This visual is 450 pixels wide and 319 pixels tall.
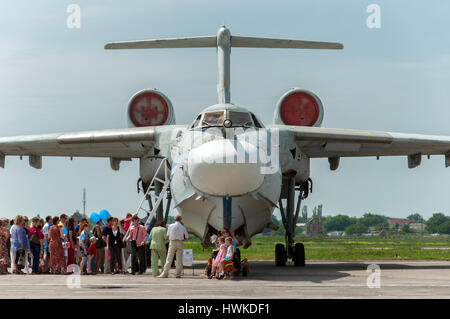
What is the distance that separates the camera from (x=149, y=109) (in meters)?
21.2

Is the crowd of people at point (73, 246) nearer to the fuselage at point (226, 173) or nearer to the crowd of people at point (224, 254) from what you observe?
the fuselage at point (226, 173)

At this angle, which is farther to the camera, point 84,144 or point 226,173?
point 84,144

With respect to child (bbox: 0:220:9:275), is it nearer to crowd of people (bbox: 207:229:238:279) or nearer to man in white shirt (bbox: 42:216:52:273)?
man in white shirt (bbox: 42:216:52:273)

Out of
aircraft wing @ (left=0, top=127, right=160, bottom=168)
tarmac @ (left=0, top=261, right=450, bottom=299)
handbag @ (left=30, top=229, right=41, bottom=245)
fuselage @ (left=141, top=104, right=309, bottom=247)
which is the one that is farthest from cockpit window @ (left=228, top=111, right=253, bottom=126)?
handbag @ (left=30, top=229, right=41, bottom=245)

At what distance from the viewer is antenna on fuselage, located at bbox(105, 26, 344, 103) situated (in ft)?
69.4

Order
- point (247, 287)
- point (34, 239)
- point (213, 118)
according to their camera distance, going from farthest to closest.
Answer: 1. point (34, 239)
2. point (213, 118)
3. point (247, 287)

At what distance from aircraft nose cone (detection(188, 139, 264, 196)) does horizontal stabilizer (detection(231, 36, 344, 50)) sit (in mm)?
7831

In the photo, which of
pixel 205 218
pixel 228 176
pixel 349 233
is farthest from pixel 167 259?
pixel 349 233

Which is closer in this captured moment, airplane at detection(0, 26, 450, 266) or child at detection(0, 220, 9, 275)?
airplane at detection(0, 26, 450, 266)

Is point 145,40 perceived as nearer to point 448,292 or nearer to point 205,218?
point 205,218

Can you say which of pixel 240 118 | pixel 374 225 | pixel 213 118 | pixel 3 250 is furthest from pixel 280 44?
pixel 374 225

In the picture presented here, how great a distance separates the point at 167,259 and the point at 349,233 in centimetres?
10370

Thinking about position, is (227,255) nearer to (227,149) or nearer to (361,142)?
(227,149)

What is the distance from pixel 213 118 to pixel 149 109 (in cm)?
521
